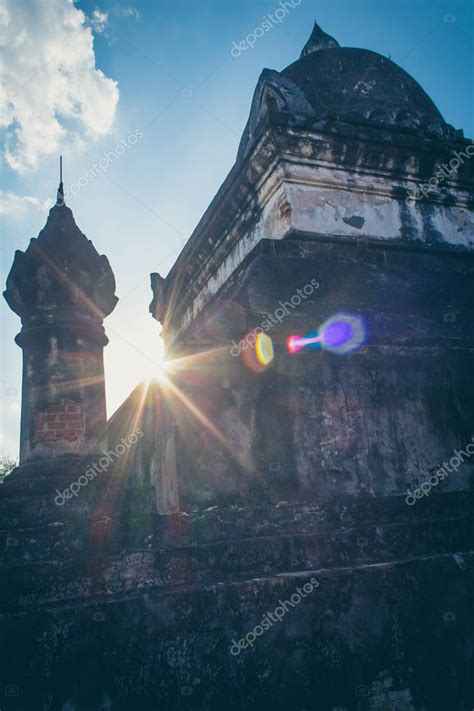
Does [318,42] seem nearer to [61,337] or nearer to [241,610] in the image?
[61,337]

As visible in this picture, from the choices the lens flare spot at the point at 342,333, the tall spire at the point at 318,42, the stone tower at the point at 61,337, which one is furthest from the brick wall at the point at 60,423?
the tall spire at the point at 318,42

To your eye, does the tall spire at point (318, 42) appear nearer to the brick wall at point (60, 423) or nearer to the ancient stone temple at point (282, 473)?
the ancient stone temple at point (282, 473)

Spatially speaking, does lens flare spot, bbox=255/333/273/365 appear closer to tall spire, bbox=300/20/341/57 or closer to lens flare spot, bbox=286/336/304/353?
lens flare spot, bbox=286/336/304/353

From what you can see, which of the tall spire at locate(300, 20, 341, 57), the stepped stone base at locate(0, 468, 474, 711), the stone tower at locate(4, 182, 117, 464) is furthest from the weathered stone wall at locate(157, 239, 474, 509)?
the tall spire at locate(300, 20, 341, 57)

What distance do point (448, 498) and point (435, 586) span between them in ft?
1.86

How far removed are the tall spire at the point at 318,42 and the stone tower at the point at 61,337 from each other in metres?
7.78

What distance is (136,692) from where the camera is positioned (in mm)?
2312

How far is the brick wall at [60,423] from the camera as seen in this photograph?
3.69m

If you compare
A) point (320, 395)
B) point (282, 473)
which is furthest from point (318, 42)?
point (282, 473)

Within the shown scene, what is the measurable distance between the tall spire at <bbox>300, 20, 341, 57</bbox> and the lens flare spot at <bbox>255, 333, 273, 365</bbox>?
8.42 m

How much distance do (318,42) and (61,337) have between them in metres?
8.78

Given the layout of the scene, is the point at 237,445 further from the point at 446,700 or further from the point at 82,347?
the point at 446,700

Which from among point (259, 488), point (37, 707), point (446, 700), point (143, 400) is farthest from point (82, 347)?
point (446, 700)

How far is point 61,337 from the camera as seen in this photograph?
3928 mm
